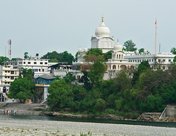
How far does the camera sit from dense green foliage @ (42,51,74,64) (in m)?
116

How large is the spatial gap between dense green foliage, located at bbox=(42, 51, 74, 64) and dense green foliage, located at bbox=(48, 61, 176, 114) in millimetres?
29263

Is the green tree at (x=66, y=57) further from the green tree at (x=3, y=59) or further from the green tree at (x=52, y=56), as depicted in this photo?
the green tree at (x=3, y=59)

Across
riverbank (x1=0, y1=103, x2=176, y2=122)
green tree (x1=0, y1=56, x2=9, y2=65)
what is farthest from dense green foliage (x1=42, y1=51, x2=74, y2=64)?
riverbank (x1=0, y1=103, x2=176, y2=122)

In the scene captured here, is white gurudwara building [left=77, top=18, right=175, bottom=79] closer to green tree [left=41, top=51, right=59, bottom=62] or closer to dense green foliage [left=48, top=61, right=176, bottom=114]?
dense green foliage [left=48, top=61, right=176, bottom=114]

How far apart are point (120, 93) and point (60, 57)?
46.5 m

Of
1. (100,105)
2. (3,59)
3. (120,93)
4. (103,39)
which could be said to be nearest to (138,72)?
(120,93)

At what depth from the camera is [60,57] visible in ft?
403

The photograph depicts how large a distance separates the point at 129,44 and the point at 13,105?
156ft

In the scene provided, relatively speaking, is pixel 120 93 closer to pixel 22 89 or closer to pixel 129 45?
pixel 22 89

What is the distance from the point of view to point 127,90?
75750 mm

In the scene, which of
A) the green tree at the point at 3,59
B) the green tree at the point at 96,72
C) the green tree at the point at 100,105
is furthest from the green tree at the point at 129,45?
the green tree at the point at 100,105

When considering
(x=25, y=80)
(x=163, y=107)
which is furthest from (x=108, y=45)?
(x=163, y=107)

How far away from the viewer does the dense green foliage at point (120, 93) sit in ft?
238

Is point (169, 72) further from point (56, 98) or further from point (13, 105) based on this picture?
point (13, 105)
